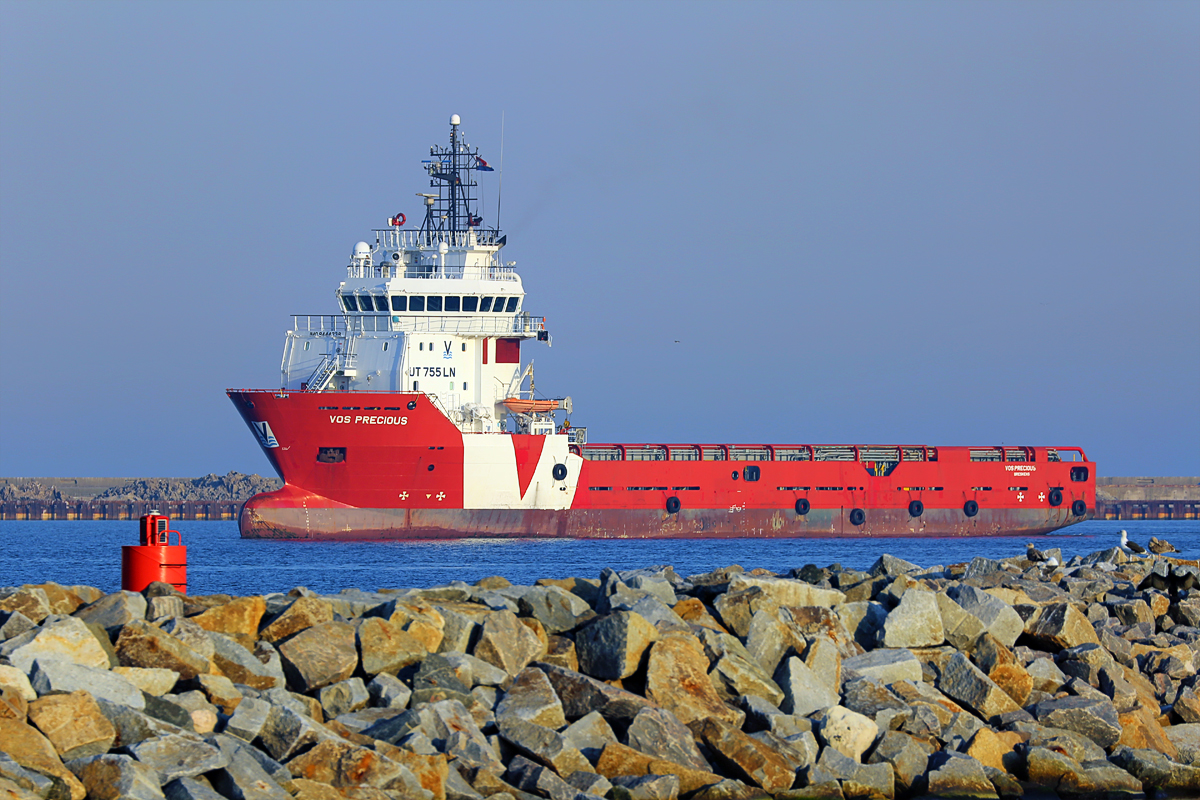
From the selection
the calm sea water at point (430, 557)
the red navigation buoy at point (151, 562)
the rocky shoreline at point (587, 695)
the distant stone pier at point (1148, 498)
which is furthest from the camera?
the distant stone pier at point (1148, 498)

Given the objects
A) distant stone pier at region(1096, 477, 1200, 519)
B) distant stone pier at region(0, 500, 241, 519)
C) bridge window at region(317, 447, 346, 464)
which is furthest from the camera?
distant stone pier at region(1096, 477, 1200, 519)

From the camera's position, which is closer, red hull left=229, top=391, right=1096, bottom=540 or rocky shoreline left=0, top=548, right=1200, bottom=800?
rocky shoreline left=0, top=548, right=1200, bottom=800

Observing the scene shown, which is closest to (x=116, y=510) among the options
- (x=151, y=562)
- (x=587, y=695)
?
(x=151, y=562)

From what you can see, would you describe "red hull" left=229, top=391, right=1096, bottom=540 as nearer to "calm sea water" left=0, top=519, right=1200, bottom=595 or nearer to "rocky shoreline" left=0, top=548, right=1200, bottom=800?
"calm sea water" left=0, top=519, right=1200, bottom=595

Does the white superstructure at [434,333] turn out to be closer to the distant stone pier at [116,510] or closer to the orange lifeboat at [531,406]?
the orange lifeboat at [531,406]

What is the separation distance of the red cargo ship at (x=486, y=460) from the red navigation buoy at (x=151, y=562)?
66.3 ft

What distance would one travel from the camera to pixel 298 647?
856cm

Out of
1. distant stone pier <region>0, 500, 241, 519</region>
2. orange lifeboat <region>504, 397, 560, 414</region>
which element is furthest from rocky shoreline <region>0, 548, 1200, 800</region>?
distant stone pier <region>0, 500, 241, 519</region>

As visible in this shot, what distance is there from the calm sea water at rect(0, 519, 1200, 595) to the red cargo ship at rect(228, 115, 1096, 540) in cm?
64

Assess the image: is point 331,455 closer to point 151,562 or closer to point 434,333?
point 434,333

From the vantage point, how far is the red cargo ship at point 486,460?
30828 mm

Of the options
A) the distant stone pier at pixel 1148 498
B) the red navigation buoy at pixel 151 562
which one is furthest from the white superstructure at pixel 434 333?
the distant stone pier at pixel 1148 498

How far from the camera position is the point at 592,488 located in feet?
109

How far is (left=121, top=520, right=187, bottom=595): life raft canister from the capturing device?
33.3 feet
